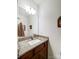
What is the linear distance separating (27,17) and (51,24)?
89 centimetres

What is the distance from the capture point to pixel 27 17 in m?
3.07

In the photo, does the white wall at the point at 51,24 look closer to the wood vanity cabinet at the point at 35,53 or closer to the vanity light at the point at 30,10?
the vanity light at the point at 30,10

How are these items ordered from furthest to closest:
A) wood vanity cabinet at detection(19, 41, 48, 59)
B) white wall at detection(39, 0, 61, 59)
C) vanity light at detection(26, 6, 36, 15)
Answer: white wall at detection(39, 0, 61, 59) → vanity light at detection(26, 6, 36, 15) → wood vanity cabinet at detection(19, 41, 48, 59)

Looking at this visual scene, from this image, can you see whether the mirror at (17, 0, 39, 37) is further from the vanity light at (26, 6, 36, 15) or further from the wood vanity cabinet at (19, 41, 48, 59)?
the wood vanity cabinet at (19, 41, 48, 59)

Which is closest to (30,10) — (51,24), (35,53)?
(51,24)

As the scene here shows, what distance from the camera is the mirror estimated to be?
8.88 ft

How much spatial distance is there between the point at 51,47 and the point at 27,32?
3.42 feet

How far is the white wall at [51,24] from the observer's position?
3.42 m

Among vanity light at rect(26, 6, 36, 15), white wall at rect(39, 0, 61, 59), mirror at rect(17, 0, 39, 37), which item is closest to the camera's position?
mirror at rect(17, 0, 39, 37)

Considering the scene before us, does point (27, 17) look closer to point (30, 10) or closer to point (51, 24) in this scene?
point (30, 10)

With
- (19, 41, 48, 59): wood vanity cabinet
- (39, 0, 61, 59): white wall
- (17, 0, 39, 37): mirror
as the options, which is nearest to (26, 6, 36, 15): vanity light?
(17, 0, 39, 37): mirror

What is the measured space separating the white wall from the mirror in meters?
0.23

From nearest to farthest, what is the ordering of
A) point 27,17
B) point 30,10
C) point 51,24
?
point 27,17
point 30,10
point 51,24

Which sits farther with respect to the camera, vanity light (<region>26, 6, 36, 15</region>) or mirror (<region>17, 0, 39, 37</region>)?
vanity light (<region>26, 6, 36, 15</region>)
